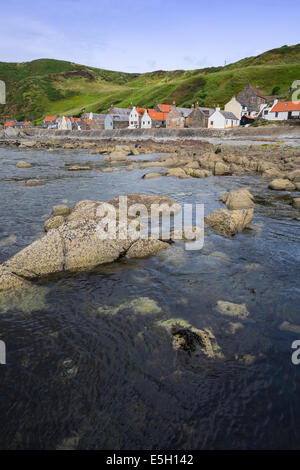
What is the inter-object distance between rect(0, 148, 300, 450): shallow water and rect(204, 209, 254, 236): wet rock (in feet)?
5.16

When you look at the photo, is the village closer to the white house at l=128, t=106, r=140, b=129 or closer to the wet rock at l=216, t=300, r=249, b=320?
the white house at l=128, t=106, r=140, b=129

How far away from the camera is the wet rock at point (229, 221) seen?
12320 millimetres

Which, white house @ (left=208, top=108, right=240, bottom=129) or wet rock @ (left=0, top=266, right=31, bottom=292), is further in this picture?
white house @ (left=208, top=108, right=240, bottom=129)

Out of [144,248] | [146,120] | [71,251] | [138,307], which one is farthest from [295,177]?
[146,120]

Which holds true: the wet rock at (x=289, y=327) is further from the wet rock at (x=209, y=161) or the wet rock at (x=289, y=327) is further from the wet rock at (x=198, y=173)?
the wet rock at (x=209, y=161)

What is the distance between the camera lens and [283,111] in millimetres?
83250

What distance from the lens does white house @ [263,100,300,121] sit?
264ft

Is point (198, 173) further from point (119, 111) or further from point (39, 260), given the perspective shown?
point (119, 111)

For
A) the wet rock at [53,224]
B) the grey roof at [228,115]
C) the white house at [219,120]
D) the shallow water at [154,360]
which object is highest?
the grey roof at [228,115]

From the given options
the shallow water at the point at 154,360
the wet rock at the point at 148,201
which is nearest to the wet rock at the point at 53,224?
the shallow water at the point at 154,360

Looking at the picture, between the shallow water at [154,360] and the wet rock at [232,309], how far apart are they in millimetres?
160

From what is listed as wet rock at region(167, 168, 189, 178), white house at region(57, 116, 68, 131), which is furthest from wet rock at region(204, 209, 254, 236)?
white house at region(57, 116, 68, 131)

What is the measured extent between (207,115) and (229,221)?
275 feet

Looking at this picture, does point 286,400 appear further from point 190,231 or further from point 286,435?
point 190,231
